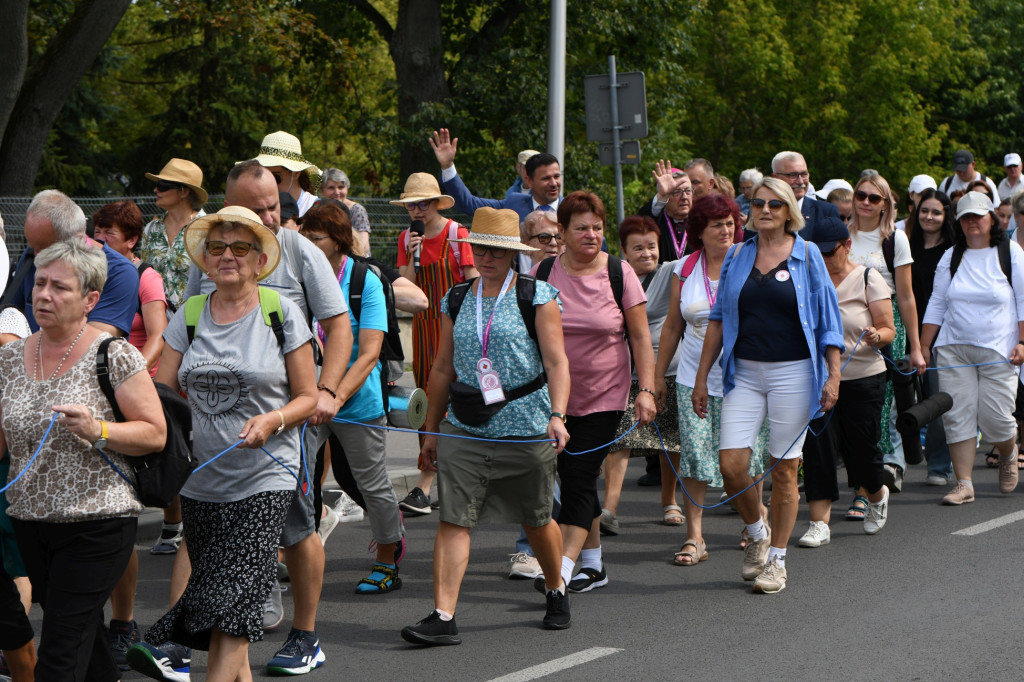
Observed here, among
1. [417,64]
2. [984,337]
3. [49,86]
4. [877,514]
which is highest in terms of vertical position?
[417,64]

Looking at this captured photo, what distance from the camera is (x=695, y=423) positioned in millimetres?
7680

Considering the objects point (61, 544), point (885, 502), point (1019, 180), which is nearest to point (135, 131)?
point (1019, 180)

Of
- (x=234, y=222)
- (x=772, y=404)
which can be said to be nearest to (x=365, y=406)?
(x=234, y=222)

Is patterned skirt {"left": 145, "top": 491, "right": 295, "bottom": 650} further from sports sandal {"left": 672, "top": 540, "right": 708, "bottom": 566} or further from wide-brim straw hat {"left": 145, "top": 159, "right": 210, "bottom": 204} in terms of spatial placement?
sports sandal {"left": 672, "top": 540, "right": 708, "bottom": 566}

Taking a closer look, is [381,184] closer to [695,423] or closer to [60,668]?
[695,423]

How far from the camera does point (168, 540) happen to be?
805cm

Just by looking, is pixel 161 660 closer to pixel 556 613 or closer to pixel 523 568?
pixel 556 613

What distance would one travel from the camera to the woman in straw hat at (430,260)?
9.35 meters

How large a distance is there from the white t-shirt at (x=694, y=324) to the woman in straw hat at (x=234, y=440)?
313 cm

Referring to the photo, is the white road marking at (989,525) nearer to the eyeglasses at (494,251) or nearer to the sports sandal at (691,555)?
the sports sandal at (691,555)

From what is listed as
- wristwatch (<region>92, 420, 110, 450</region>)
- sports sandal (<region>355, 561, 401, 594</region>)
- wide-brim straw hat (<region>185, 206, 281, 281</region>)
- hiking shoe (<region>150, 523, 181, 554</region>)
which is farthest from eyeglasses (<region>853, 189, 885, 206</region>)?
wristwatch (<region>92, 420, 110, 450</region>)

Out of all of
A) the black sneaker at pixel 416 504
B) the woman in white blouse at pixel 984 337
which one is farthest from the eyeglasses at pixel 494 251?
the woman in white blouse at pixel 984 337

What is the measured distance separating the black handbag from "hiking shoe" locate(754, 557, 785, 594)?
128 inches

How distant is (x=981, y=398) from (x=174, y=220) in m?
5.56
